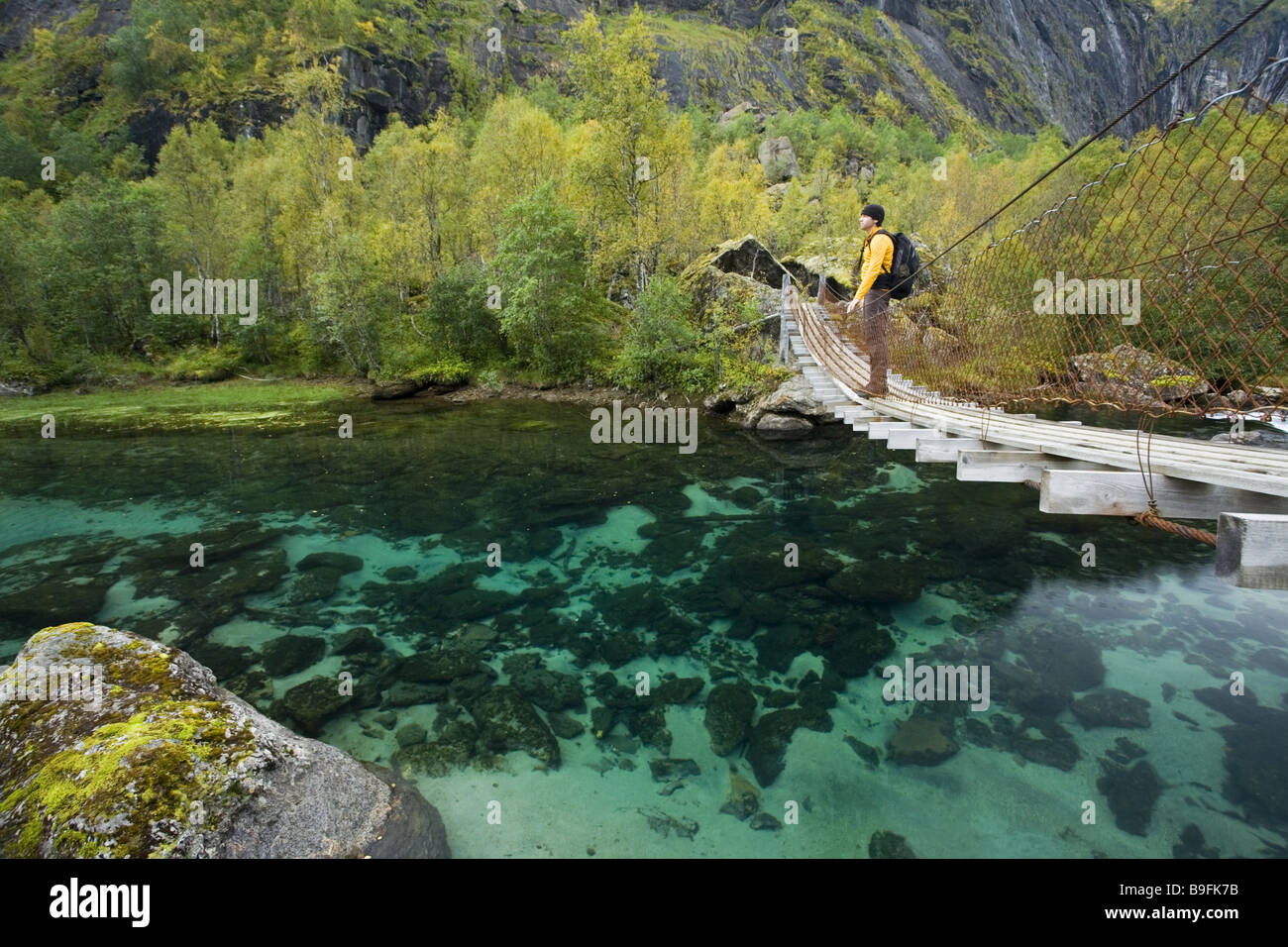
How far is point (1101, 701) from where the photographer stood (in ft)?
17.6

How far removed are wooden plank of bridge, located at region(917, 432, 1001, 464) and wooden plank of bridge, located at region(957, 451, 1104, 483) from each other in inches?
27.0

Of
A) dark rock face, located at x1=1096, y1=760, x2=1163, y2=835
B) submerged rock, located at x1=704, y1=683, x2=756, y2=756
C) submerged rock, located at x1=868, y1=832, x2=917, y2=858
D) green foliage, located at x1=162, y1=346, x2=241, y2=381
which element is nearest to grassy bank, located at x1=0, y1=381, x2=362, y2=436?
green foliage, located at x1=162, y1=346, x2=241, y2=381

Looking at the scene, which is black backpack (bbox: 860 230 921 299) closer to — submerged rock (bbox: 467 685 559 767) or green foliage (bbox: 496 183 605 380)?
submerged rock (bbox: 467 685 559 767)

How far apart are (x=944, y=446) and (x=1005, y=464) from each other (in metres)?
1.01

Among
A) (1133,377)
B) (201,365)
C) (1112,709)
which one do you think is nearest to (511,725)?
(1112,709)

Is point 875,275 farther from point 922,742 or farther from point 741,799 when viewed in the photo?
point 741,799

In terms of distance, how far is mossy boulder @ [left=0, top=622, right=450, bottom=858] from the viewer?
2.99m

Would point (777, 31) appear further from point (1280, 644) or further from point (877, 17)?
point (1280, 644)

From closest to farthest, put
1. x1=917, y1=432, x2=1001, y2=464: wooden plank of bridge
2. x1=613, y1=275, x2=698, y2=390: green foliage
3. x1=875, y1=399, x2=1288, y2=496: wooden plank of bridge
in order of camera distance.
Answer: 1. x1=875, y1=399, x2=1288, y2=496: wooden plank of bridge
2. x1=917, y1=432, x2=1001, y2=464: wooden plank of bridge
3. x1=613, y1=275, x2=698, y2=390: green foliage

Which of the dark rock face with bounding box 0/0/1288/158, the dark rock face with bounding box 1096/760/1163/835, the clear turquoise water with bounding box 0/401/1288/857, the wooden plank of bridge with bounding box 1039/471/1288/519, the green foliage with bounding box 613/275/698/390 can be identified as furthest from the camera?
the dark rock face with bounding box 0/0/1288/158

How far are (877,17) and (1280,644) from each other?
15628 centimetres

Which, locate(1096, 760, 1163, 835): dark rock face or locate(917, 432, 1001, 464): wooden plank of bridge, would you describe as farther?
locate(917, 432, 1001, 464): wooden plank of bridge

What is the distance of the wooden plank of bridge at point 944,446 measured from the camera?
5.44m
